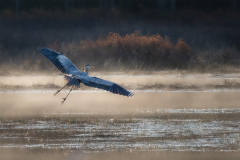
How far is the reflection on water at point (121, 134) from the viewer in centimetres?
763

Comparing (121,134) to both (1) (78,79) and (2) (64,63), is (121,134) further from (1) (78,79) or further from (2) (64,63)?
(2) (64,63)

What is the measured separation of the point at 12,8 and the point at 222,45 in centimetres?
1420

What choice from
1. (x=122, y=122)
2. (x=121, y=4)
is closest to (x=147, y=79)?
(x=122, y=122)

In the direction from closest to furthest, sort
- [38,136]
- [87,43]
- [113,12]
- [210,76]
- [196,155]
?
[196,155], [38,136], [210,76], [87,43], [113,12]

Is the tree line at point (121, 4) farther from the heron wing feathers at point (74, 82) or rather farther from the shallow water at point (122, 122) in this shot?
the heron wing feathers at point (74, 82)

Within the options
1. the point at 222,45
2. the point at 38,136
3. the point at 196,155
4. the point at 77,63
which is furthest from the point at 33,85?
the point at 222,45

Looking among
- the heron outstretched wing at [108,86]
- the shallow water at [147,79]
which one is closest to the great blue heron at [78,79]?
the heron outstretched wing at [108,86]

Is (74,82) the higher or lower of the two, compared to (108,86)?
higher

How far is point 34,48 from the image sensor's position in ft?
69.5

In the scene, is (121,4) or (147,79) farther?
(121,4)

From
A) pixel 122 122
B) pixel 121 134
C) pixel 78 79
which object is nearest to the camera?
pixel 121 134

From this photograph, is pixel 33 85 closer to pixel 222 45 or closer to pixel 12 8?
pixel 222 45

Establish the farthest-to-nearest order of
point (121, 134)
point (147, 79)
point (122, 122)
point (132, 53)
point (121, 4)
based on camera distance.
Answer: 1. point (121, 4)
2. point (132, 53)
3. point (147, 79)
4. point (122, 122)
5. point (121, 134)

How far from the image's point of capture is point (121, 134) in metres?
8.41
